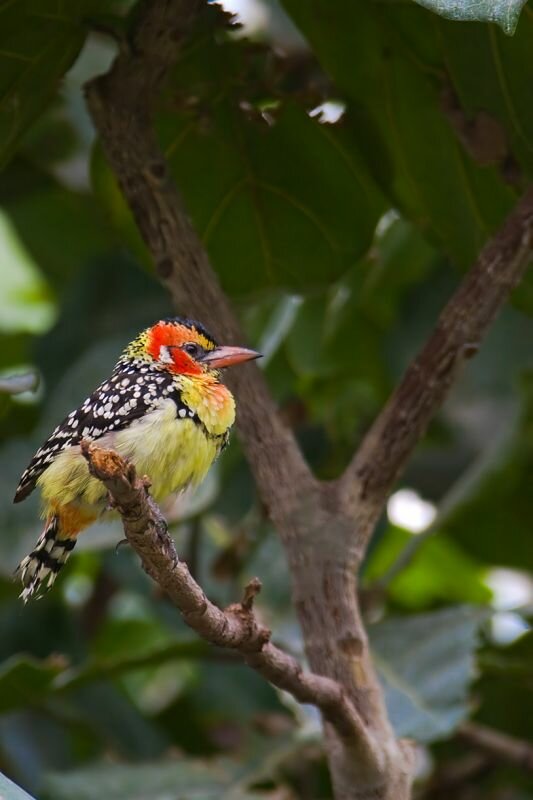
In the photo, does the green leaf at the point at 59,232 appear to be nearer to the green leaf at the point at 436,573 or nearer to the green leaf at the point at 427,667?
the green leaf at the point at 436,573

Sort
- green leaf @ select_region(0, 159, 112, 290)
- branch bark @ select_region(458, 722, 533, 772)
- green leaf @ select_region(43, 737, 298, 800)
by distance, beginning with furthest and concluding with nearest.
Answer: green leaf @ select_region(0, 159, 112, 290) < branch bark @ select_region(458, 722, 533, 772) < green leaf @ select_region(43, 737, 298, 800)

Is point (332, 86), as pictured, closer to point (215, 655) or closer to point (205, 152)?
point (205, 152)

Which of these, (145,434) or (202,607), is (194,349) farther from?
(202,607)

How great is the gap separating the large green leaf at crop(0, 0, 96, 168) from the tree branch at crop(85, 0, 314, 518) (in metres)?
0.08

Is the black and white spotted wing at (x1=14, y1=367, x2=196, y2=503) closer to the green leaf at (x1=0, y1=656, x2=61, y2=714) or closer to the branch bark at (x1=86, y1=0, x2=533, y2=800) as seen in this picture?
the branch bark at (x1=86, y1=0, x2=533, y2=800)

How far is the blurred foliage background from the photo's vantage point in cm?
239

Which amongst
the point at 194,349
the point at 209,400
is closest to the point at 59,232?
the point at 194,349

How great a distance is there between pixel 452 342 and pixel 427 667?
3.15 ft

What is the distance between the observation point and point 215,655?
310 cm

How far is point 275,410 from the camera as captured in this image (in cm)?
221

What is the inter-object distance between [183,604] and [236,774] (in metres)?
1.34

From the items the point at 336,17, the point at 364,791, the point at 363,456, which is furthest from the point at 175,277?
the point at 364,791

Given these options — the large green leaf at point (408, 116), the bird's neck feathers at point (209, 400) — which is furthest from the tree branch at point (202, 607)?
the large green leaf at point (408, 116)

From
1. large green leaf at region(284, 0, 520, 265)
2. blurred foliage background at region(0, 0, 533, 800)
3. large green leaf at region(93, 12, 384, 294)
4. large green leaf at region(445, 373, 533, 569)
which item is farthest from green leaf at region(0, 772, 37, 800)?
large green leaf at region(445, 373, 533, 569)
